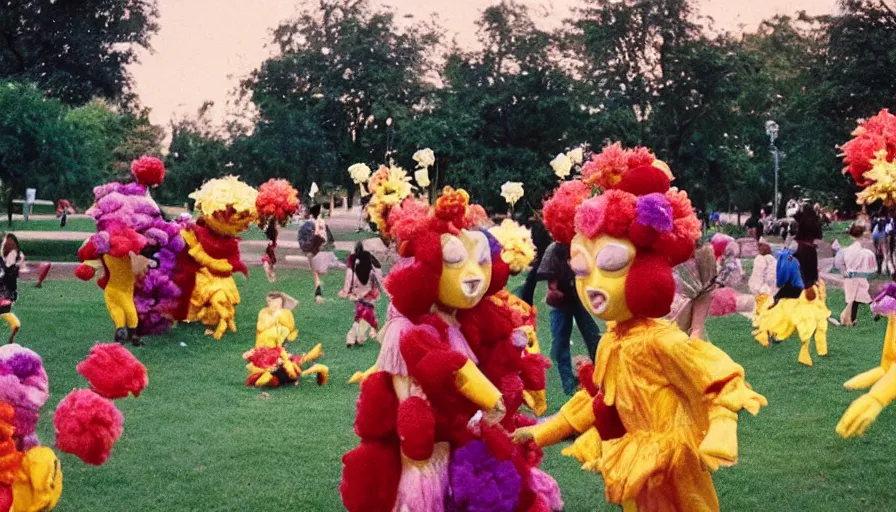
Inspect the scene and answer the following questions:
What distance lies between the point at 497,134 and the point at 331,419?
1927 cm

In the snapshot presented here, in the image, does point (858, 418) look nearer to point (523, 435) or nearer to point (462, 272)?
point (523, 435)

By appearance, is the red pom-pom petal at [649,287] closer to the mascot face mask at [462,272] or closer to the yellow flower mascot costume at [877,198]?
the mascot face mask at [462,272]

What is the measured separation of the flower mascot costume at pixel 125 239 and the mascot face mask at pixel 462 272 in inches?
282

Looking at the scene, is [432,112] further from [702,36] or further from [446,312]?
[446,312]

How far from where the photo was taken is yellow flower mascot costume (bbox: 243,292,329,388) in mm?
9211

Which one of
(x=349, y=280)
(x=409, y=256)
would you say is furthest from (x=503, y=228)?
(x=349, y=280)

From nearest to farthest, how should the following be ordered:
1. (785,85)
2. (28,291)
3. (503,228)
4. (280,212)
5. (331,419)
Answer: (503,228)
(331,419)
(280,212)
(28,291)
(785,85)

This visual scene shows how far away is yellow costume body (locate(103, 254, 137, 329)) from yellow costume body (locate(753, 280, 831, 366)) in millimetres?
7484

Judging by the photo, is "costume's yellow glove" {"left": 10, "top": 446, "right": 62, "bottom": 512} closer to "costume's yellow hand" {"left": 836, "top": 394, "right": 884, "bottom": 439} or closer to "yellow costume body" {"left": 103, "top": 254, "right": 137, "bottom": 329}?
"costume's yellow hand" {"left": 836, "top": 394, "right": 884, "bottom": 439}

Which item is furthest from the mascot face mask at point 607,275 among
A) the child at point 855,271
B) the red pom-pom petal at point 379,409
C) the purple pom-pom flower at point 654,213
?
the child at point 855,271

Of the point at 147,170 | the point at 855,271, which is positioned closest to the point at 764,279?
the point at 855,271

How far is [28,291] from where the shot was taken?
51.8 feet

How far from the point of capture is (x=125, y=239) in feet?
35.0

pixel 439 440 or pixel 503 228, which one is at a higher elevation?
pixel 503 228
